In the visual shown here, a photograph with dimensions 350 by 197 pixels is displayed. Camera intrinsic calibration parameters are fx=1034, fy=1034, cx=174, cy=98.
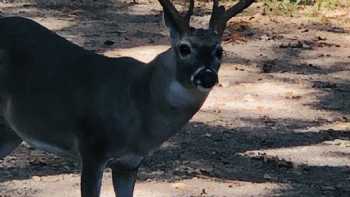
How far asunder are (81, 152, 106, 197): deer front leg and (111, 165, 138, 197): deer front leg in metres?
0.24

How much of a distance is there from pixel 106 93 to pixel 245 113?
3525 mm

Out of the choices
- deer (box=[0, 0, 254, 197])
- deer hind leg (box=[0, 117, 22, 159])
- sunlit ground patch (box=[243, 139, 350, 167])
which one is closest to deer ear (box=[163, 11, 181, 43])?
deer (box=[0, 0, 254, 197])

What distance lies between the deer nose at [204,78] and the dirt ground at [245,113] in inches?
61.7

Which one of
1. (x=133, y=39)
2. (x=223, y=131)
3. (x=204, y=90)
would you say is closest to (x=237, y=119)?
(x=223, y=131)

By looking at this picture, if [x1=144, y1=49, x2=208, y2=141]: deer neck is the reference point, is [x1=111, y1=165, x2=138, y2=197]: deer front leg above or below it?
Answer: below

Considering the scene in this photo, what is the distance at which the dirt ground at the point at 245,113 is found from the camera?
6.70 m

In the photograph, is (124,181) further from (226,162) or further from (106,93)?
(226,162)

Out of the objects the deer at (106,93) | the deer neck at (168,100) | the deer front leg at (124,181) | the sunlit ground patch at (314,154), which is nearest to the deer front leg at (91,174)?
the deer at (106,93)

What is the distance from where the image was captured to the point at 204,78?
4949mm

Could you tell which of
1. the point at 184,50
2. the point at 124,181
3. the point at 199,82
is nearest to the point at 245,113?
the point at 124,181

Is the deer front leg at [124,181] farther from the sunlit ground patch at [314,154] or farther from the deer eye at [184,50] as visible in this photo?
the sunlit ground patch at [314,154]

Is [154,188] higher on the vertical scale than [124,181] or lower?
lower

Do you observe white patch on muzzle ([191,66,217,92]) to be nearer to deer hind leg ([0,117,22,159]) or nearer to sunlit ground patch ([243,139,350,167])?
deer hind leg ([0,117,22,159])

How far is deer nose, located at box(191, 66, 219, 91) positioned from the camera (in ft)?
16.2
